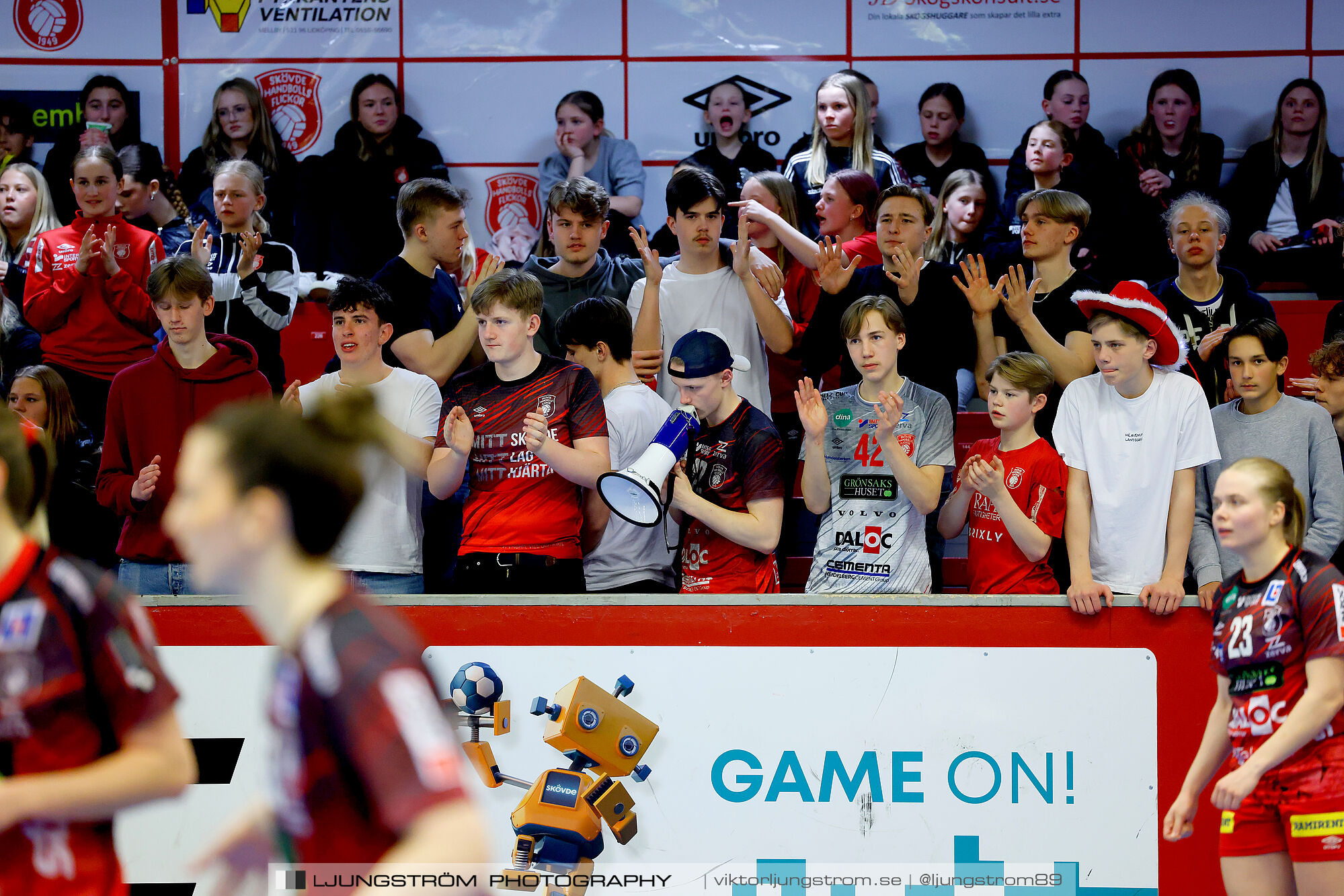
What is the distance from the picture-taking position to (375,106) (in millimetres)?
8664

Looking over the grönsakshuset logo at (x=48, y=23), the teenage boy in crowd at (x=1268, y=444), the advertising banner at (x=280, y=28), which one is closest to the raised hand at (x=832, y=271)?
the teenage boy in crowd at (x=1268, y=444)

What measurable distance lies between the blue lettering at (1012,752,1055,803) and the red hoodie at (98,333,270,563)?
3513mm

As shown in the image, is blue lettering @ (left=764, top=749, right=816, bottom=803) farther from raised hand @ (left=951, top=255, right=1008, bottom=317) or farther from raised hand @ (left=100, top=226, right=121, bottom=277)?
raised hand @ (left=100, top=226, right=121, bottom=277)

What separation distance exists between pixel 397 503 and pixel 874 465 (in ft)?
6.56

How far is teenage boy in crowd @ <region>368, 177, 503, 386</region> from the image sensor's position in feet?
18.5

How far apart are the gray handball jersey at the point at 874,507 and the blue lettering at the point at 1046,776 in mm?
765

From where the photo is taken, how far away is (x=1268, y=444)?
16.6ft

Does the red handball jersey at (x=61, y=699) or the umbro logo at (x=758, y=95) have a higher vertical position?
the umbro logo at (x=758, y=95)

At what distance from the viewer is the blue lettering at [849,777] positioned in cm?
468

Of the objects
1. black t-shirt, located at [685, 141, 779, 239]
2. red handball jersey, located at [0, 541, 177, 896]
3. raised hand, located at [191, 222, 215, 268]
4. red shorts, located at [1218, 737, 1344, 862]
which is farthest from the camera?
black t-shirt, located at [685, 141, 779, 239]

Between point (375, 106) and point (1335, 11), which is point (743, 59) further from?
point (1335, 11)

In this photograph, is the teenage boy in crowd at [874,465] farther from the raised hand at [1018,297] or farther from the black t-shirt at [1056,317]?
the black t-shirt at [1056,317]

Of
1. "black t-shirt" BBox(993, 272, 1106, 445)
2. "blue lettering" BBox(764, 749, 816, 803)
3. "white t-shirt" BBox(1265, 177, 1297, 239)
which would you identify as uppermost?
"white t-shirt" BBox(1265, 177, 1297, 239)

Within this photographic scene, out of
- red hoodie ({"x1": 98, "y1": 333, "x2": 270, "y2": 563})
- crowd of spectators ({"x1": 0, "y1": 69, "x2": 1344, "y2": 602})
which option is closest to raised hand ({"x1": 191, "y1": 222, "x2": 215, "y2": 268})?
crowd of spectators ({"x1": 0, "y1": 69, "x2": 1344, "y2": 602})
